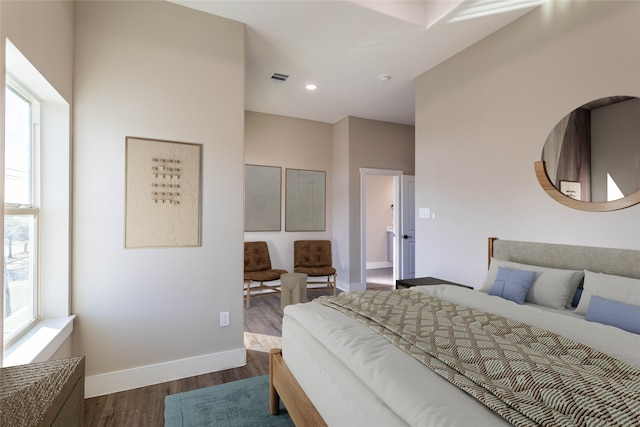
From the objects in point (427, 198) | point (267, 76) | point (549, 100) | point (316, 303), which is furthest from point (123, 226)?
point (549, 100)

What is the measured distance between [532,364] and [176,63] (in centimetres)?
289

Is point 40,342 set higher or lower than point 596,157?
lower

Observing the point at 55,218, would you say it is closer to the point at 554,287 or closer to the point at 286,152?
the point at 554,287

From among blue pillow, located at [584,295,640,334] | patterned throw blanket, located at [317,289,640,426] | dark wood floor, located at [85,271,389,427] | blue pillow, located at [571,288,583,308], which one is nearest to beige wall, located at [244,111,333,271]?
dark wood floor, located at [85,271,389,427]

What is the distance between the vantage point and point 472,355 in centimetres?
113

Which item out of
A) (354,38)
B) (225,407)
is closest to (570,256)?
(354,38)

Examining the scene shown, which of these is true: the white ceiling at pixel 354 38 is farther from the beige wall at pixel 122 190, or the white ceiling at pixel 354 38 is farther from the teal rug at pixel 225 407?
the teal rug at pixel 225 407

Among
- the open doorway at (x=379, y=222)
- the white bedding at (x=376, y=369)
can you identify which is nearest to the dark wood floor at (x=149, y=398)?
the white bedding at (x=376, y=369)

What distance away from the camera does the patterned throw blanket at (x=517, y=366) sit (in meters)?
0.82

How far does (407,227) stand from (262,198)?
2.60 metres

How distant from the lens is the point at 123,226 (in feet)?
7.52

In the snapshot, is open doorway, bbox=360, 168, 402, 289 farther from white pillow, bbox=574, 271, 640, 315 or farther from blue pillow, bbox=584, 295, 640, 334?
blue pillow, bbox=584, 295, 640, 334

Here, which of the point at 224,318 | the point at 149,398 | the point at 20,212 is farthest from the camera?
the point at 224,318

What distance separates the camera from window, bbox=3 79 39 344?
169cm
